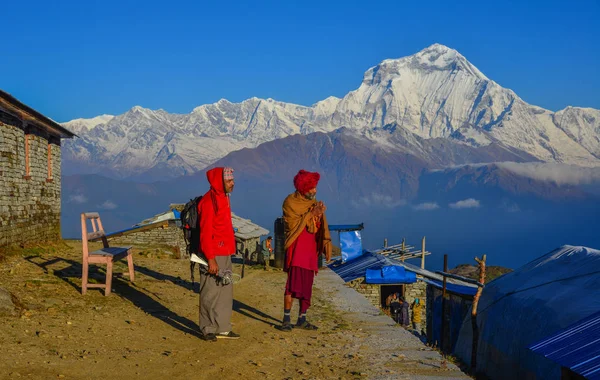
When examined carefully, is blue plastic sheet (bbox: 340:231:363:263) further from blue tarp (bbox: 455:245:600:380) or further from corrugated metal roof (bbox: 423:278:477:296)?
blue tarp (bbox: 455:245:600:380)

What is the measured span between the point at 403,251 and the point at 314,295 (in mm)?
30395

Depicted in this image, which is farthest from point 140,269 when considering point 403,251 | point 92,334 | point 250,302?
point 403,251

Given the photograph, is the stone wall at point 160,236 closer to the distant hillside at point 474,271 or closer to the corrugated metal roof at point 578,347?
the corrugated metal roof at point 578,347

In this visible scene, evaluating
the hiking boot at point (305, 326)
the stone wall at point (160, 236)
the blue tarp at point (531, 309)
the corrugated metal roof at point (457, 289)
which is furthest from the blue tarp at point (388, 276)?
the hiking boot at point (305, 326)

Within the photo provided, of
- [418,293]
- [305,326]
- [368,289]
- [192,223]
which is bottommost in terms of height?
[418,293]

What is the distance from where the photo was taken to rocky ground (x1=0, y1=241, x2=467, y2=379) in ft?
20.5

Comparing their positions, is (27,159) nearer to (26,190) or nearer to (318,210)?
(26,190)

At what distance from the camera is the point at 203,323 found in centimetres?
752

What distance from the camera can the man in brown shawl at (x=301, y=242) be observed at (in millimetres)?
8336

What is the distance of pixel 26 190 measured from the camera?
18.2m

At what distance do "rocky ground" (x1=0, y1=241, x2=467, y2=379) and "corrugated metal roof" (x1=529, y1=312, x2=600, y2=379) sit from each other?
227 cm

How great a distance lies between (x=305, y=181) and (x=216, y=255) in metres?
1.60

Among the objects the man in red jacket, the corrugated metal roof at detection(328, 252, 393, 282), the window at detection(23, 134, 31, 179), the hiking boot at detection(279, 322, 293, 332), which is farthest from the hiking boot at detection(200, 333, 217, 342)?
Result: the corrugated metal roof at detection(328, 252, 393, 282)

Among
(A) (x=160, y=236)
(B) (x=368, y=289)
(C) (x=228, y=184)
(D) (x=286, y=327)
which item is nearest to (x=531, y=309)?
(D) (x=286, y=327)
